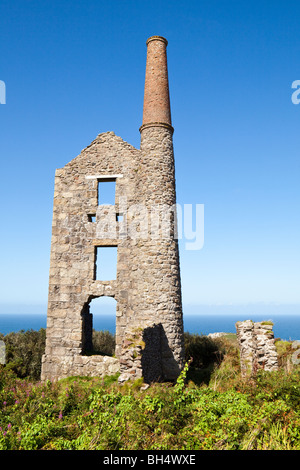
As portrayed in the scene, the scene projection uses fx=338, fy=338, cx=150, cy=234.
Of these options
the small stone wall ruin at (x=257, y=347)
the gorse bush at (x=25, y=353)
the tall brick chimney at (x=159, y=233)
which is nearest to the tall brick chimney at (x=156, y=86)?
the tall brick chimney at (x=159, y=233)

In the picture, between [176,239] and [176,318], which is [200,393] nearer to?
[176,318]

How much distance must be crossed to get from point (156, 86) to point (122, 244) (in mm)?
7111

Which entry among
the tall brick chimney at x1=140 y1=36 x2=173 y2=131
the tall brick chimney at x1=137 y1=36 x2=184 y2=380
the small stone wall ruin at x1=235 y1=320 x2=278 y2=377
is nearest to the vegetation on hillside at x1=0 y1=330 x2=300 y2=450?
the small stone wall ruin at x1=235 y1=320 x2=278 y2=377

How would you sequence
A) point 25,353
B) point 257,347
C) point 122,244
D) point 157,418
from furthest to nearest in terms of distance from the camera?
point 25,353
point 122,244
point 257,347
point 157,418

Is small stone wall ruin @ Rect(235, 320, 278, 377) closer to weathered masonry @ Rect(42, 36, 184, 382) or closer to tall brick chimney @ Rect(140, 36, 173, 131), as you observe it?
weathered masonry @ Rect(42, 36, 184, 382)

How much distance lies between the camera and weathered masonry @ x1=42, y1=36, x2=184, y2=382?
519 inches

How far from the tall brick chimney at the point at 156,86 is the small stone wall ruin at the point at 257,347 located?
29.3 feet

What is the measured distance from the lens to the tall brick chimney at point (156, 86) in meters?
14.6

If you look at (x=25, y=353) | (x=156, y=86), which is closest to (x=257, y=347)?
(x=25, y=353)

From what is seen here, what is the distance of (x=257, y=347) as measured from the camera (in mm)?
11477

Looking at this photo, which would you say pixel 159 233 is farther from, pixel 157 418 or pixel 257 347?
pixel 157 418

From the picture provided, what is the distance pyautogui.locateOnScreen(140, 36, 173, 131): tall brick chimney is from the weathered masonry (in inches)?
1.8
